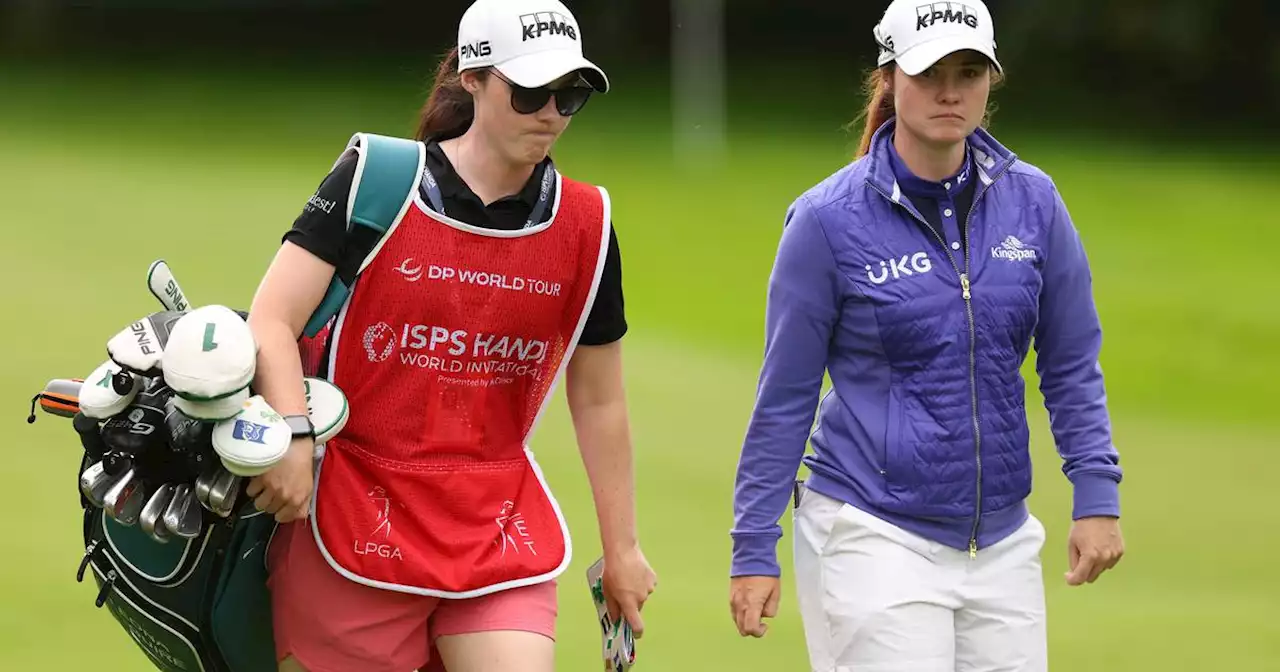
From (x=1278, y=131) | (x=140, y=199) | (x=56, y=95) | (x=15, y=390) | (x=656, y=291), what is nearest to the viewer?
(x=15, y=390)

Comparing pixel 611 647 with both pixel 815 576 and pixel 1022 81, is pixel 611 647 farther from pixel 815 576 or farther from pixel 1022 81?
pixel 1022 81

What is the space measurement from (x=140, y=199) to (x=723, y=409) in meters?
7.58

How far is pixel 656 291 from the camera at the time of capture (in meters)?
14.7

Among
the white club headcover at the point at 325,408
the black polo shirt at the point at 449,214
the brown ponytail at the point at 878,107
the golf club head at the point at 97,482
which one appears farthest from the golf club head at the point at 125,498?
the brown ponytail at the point at 878,107

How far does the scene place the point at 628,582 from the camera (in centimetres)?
448

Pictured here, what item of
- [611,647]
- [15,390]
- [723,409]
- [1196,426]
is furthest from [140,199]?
[611,647]

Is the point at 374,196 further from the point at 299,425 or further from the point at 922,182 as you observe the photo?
the point at 922,182

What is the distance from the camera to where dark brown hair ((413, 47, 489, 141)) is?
4.38m

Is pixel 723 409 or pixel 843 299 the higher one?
pixel 843 299

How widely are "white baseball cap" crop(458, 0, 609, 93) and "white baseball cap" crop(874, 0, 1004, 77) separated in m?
0.63

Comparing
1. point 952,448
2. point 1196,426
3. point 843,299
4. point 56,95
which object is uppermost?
point 56,95

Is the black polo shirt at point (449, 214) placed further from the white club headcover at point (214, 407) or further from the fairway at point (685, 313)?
the fairway at point (685, 313)

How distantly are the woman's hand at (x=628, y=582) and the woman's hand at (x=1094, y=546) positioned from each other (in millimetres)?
915

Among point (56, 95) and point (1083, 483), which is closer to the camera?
point (1083, 483)
